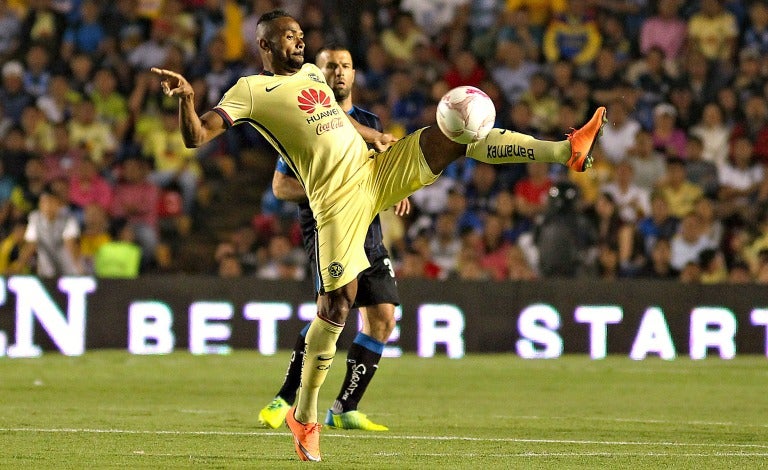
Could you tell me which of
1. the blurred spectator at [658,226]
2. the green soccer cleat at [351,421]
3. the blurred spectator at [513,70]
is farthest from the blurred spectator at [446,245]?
the green soccer cleat at [351,421]

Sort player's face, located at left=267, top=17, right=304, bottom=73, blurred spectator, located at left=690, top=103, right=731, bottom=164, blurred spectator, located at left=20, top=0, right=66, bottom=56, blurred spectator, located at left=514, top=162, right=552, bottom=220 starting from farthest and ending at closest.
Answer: blurred spectator, located at left=20, top=0, right=66, bottom=56, blurred spectator, located at left=690, top=103, right=731, bottom=164, blurred spectator, located at left=514, top=162, right=552, bottom=220, player's face, located at left=267, top=17, right=304, bottom=73

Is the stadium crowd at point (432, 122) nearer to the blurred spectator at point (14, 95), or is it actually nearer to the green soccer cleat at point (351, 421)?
the blurred spectator at point (14, 95)

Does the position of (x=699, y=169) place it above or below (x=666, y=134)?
below

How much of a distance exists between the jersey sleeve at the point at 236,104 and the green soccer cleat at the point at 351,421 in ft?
7.63

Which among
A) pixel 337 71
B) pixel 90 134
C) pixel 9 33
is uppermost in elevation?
pixel 9 33

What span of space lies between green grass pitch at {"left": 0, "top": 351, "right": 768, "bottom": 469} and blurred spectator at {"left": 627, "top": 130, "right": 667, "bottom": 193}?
3046 millimetres

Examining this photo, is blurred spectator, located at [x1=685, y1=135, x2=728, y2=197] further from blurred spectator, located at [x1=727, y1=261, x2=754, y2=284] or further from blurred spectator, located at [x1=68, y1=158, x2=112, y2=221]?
blurred spectator, located at [x1=68, y1=158, x2=112, y2=221]

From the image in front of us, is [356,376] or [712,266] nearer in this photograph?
[356,376]

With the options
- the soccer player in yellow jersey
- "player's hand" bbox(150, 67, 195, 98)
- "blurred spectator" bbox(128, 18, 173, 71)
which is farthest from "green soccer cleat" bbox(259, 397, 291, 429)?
"blurred spectator" bbox(128, 18, 173, 71)

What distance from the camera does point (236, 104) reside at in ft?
25.5

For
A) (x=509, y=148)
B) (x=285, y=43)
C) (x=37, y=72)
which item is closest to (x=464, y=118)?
(x=509, y=148)

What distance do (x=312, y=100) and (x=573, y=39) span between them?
1238 cm

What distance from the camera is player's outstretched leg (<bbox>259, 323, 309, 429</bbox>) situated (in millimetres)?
9180

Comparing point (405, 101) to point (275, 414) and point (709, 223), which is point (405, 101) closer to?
point (709, 223)
